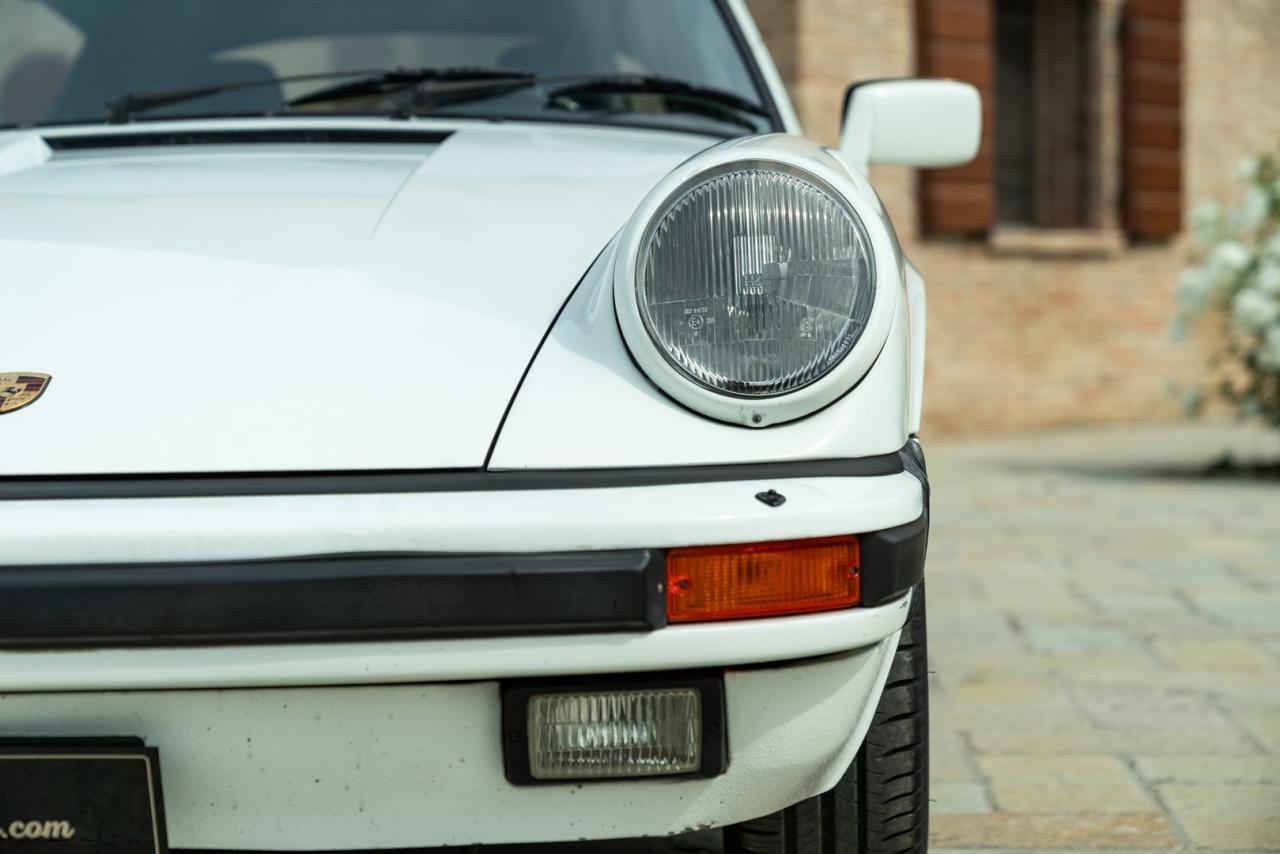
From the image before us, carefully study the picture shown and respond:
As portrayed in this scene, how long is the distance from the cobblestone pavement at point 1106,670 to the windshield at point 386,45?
1200mm

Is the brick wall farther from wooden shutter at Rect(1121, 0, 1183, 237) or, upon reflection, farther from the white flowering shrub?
the white flowering shrub

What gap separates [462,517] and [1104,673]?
2.25m

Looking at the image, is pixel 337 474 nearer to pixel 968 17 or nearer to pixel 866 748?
pixel 866 748

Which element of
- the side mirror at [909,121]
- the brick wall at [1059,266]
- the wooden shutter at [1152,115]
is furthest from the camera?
the wooden shutter at [1152,115]

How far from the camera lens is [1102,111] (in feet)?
32.8

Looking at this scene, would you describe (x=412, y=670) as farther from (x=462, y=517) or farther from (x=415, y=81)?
(x=415, y=81)

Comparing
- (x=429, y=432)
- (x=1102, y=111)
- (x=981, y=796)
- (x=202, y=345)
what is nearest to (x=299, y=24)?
(x=202, y=345)

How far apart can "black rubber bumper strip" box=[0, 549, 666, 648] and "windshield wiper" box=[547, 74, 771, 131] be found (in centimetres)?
113

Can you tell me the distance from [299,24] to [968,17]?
24.0 feet

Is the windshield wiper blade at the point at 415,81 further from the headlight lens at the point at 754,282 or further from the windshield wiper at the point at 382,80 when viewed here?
the headlight lens at the point at 754,282

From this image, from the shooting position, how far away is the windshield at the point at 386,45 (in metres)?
2.33

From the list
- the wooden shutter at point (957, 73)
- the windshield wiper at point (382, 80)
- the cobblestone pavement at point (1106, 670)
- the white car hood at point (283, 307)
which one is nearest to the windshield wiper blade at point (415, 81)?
the windshield wiper at point (382, 80)

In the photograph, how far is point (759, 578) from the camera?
1337 millimetres

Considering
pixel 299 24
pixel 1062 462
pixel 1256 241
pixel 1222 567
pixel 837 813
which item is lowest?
pixel 1062 462
